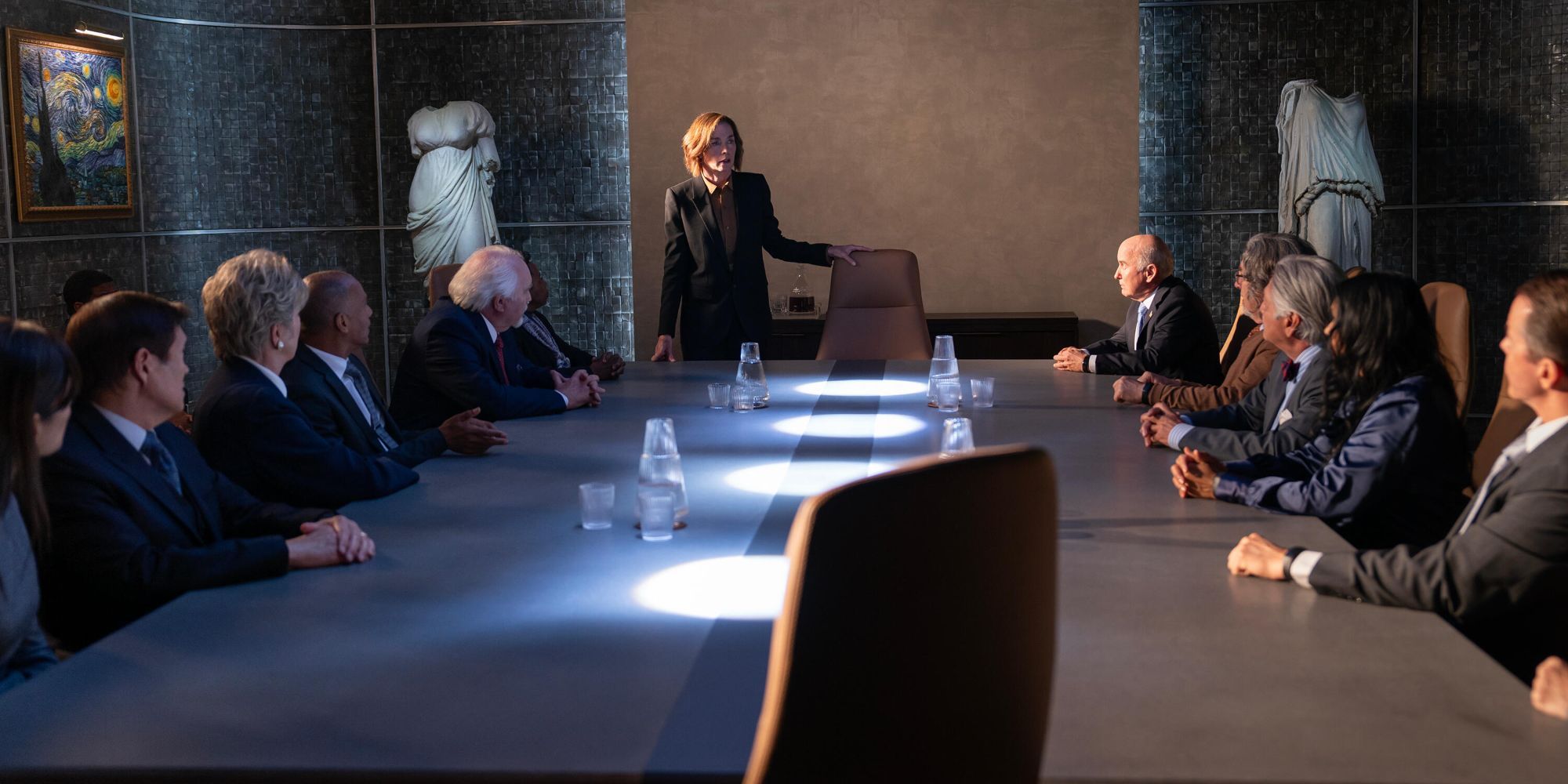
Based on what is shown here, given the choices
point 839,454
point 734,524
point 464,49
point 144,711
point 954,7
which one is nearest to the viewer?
point 144,711

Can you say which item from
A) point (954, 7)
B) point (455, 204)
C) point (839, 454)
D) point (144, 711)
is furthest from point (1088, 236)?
point (144, 711)

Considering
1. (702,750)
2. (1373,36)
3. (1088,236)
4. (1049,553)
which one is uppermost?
(1373,36)

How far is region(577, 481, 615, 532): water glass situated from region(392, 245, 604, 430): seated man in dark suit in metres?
1.55

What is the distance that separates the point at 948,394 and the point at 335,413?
170cm

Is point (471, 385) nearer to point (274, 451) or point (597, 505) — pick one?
point (274, 451)

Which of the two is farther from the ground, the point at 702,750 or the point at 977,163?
the point at 977,163

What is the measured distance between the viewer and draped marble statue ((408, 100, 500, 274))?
7.21 metres

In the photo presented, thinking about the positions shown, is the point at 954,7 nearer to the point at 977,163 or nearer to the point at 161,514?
the point at 977,163

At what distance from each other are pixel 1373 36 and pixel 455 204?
4891 mm

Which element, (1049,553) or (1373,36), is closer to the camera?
(1049,553)

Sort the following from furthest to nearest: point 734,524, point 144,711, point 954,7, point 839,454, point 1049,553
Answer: point 954,7 < point 839,454 < point 734,524 < point 144,711 < point 1049,553

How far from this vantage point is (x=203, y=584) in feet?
7.24

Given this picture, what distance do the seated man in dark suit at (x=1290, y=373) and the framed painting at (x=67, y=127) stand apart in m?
5.32

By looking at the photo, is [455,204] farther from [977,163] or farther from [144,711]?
[144,711]
